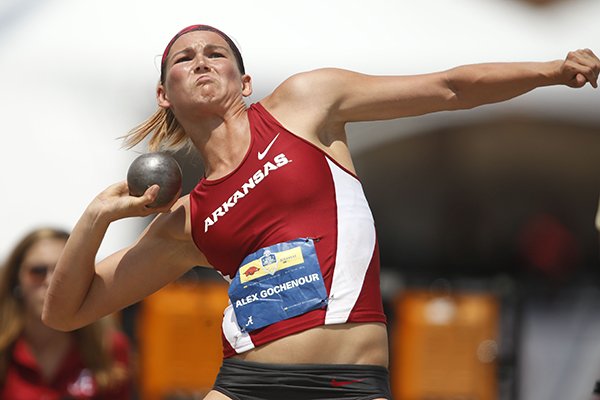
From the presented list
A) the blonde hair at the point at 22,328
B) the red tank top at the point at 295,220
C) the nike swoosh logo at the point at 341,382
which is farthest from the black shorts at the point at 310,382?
the blonde hair at the point at 22,328

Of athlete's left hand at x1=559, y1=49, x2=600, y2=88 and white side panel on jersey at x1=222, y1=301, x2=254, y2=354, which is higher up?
athlete's left hand at x1=559, y1=49, x2=600, y2=88

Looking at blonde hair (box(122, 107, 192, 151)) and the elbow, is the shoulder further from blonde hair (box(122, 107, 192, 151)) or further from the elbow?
the elbow

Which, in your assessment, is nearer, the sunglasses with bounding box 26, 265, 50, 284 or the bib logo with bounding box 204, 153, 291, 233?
the bib logo with bounding box 204, 153, 291, 233

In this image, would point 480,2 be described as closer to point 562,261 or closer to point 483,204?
point 562,261

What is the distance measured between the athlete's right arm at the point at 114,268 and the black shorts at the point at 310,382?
642 mm

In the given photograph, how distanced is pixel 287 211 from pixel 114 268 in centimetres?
86

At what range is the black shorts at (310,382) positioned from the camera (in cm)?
389

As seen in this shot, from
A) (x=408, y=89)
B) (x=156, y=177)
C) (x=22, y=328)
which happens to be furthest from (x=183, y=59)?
(x=22, y=328)

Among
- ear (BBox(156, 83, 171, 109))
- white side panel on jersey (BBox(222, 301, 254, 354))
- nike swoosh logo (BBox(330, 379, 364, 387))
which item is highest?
ear (BBox(156, 83, 171, 109))

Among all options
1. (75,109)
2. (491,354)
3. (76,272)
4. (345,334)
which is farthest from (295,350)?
(75,109)

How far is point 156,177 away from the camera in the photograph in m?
4.10

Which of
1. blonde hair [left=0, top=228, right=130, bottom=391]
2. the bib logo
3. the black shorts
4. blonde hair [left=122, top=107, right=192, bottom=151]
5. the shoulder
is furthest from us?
blonde hair [left=0, top=228, right=130, bottom=391]

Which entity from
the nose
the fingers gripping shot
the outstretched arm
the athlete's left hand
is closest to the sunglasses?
the fingers gripping shot

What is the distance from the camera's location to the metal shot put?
4.10 m
